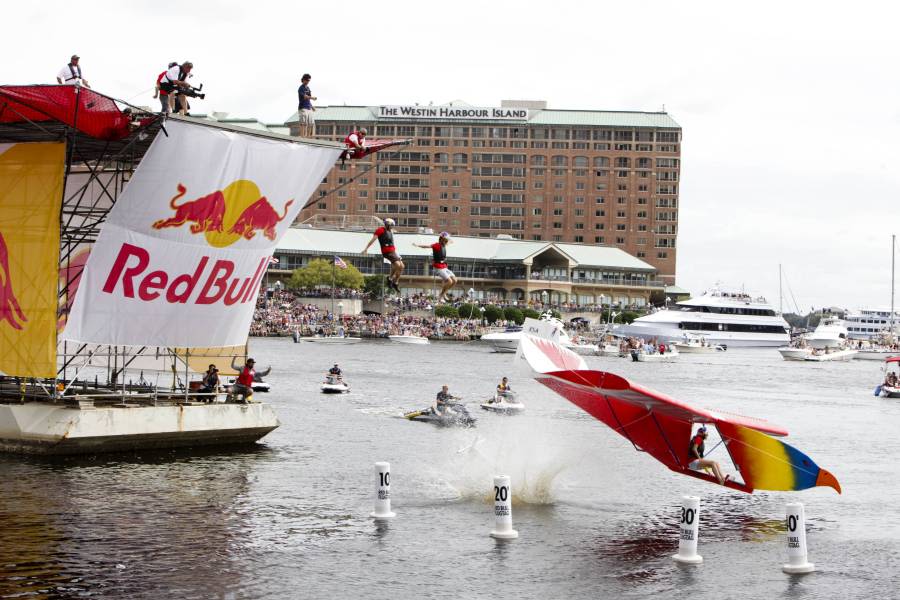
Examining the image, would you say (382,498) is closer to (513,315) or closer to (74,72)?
(74,72)

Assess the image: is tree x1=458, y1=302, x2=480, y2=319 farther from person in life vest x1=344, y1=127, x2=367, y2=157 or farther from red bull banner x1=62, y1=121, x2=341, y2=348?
person in life vest x1=344, y1=127, x2=367, y2=157

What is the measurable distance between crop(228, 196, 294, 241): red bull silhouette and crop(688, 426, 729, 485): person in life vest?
1725cm

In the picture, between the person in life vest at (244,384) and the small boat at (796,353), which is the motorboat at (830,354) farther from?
the person in life vest at (244,384)

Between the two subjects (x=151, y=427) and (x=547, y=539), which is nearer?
(x=547, y=539)

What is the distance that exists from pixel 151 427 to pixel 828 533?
21982 millimetres

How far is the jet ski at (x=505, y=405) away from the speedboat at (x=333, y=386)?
42.6ft

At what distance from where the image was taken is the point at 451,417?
185 feet

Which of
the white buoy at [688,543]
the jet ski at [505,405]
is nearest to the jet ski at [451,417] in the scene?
the jet ski at [505,405]

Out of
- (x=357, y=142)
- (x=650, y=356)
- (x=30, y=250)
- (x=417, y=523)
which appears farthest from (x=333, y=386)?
(x=650, y=356)

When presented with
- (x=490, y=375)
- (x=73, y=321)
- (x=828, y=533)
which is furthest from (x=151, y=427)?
(x=490, y=375)

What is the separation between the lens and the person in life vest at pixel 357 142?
37844 mm

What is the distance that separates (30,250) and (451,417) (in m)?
25.2

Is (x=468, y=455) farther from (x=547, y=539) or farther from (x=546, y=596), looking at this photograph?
(x=546, y=596)

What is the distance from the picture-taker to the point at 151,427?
125 feet
